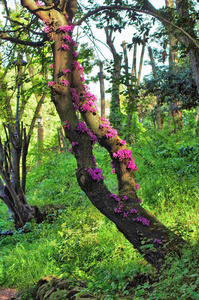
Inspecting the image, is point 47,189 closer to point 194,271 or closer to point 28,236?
point 28,236

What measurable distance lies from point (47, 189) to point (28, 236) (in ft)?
14.2

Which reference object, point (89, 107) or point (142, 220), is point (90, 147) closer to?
point (89, 107)

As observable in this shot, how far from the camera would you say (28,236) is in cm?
718

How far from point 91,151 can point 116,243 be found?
185 cm

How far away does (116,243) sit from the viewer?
5043 millimetres

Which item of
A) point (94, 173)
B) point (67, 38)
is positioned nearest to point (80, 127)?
point (94, 173)

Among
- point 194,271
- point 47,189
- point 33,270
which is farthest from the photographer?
point 47,189

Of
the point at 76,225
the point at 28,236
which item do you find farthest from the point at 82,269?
the point at 28,236

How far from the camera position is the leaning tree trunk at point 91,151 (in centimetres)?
378

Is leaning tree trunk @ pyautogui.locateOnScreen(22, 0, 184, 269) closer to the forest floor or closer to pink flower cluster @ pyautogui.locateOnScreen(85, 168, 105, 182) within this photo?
pink flower cluster @ pyautogui.locateOnScreen(85, 168, 105, 182)

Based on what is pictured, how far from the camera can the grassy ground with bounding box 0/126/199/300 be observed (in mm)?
3234

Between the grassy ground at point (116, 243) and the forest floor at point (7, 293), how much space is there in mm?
137

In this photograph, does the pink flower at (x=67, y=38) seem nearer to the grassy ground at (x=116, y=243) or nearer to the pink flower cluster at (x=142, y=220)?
the grassy ground at (x=116, y=243)

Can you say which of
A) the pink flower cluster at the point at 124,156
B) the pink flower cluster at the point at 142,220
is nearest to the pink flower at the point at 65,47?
the pink flower cluster at the point at 124,156
